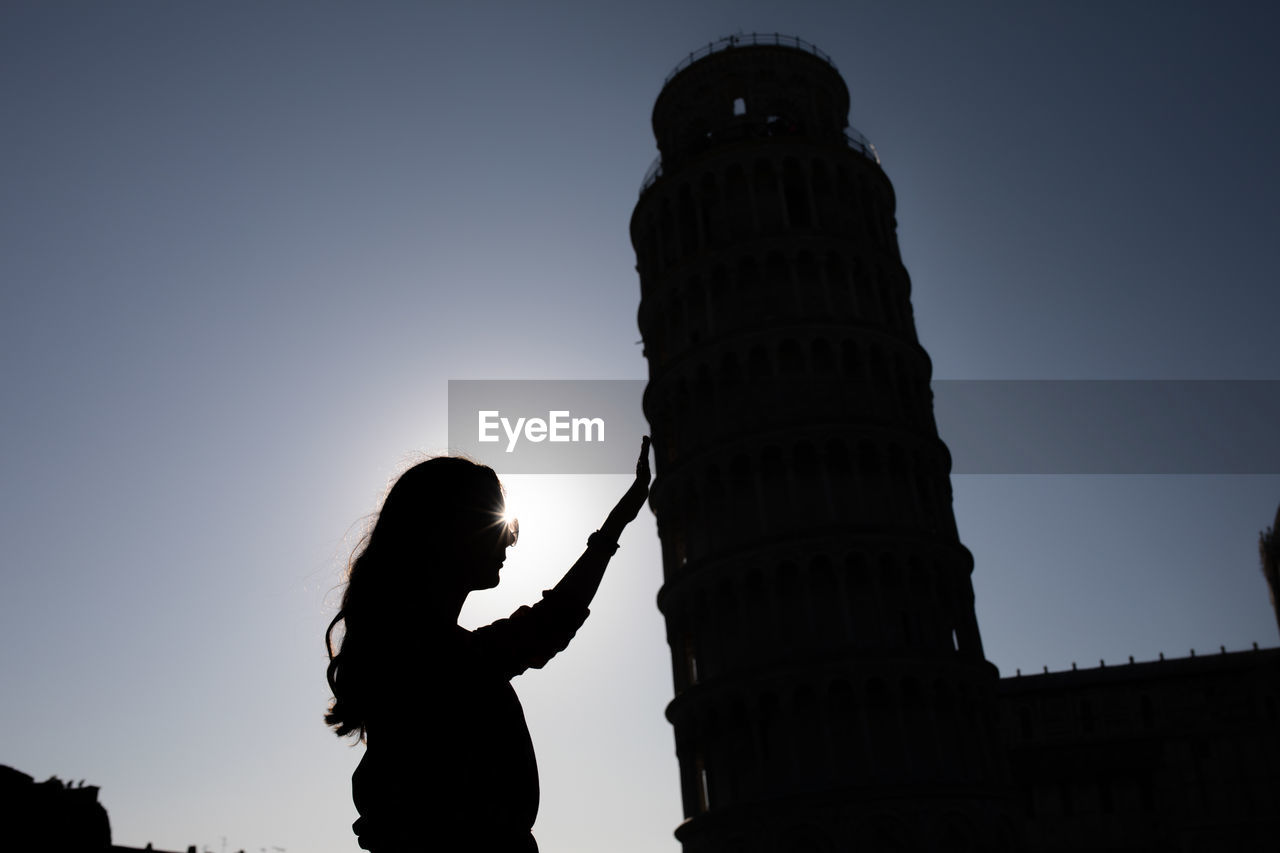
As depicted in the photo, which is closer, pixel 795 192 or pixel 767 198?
pixel 767 198

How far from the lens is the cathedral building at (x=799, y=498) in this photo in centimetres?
3014

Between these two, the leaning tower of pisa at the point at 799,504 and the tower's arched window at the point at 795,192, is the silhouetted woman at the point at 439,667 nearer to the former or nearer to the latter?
the leaning tower of pisa at the point at 799,504

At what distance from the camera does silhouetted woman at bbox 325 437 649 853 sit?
6.85 ft

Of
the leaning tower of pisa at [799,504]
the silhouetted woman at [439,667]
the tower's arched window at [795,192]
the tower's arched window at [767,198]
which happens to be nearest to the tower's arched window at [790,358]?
the leaning tower of pisa at [799,504]

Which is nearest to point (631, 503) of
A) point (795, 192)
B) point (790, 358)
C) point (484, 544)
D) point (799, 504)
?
point (484, 544)

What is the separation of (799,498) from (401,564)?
31.6 m

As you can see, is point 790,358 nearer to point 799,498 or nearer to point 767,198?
point 799,498

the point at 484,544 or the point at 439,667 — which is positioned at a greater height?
the point at 484,544

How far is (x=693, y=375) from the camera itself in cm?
3625

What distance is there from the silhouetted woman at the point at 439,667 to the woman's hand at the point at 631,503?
14 cm

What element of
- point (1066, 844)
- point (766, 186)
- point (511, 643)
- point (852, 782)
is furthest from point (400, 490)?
point (1066, 844)

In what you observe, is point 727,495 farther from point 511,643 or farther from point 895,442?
point 511,643

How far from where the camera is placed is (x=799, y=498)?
33.4m

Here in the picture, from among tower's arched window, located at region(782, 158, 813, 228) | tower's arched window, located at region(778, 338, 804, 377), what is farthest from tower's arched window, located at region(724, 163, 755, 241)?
tower's arched window, located at region(778, 338, 804, 377)
